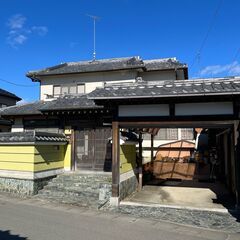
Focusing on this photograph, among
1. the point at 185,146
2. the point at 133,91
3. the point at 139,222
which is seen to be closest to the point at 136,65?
the point at 185,146

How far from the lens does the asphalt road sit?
27.3 feet

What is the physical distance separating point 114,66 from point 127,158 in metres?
11.1

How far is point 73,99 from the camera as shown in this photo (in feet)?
60.3

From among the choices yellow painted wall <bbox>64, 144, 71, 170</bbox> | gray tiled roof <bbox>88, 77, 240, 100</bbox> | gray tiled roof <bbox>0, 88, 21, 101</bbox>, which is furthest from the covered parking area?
gray tiled roof <bbox>0, 88, 21, 101</bbox>

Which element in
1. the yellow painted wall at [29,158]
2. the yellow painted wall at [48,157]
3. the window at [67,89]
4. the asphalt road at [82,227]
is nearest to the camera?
the asphalt road at [82,227]

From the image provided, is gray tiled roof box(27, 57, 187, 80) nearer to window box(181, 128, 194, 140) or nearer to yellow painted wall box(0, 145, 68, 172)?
window box(181, 128, 194, 140)

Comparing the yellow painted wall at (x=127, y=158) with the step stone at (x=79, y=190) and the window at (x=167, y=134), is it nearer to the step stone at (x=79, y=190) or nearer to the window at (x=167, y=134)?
the step stone at (x=79, y=190)

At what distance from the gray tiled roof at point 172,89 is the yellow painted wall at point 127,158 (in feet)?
9.52

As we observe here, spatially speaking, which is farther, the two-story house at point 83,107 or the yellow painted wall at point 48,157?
the two-story house at point 83,107

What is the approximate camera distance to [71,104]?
17438 mm

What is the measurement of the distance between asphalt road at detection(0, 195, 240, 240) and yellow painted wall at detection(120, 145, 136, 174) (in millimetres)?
3002

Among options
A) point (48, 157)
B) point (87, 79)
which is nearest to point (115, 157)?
point (48, 157)

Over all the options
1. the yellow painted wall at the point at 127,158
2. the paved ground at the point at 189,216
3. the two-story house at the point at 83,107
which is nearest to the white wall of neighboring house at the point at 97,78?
the two-story house at the point at 83,107

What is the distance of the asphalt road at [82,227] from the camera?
27.3ft
